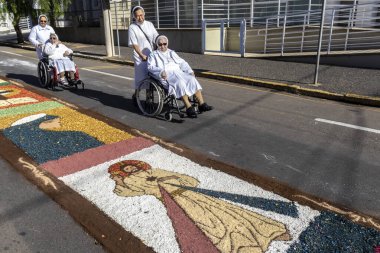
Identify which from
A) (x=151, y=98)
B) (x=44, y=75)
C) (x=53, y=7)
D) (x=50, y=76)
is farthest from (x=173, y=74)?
(x=53, y=7)

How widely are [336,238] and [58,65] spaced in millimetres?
7202

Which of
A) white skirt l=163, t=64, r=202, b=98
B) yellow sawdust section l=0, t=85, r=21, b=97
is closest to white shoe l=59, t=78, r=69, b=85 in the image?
yellow sawdust section l=0, t=85, r=21, b=97

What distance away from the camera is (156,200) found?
322 cm

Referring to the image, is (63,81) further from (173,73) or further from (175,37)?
(175,37)

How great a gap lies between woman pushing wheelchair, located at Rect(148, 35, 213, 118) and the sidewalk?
348 cm

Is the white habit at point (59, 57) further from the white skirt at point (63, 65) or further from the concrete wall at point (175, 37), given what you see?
the concrete wall at point (175, 37)

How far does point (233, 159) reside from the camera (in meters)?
4.25

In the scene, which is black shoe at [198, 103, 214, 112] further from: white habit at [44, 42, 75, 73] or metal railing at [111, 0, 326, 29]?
metal railing at [111, 0, 326, 29]

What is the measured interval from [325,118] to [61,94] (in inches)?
225

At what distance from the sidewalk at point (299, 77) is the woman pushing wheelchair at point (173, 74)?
11.4 feet

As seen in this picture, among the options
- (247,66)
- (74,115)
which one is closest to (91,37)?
(247,66)

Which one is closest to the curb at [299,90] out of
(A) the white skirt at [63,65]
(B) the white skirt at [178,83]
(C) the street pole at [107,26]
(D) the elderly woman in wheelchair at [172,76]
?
(D) the elderly woman in wheelchair at [172,76]

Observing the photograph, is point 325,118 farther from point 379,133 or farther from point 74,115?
point 74,115

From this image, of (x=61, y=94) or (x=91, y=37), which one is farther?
(x=91, y=37)
